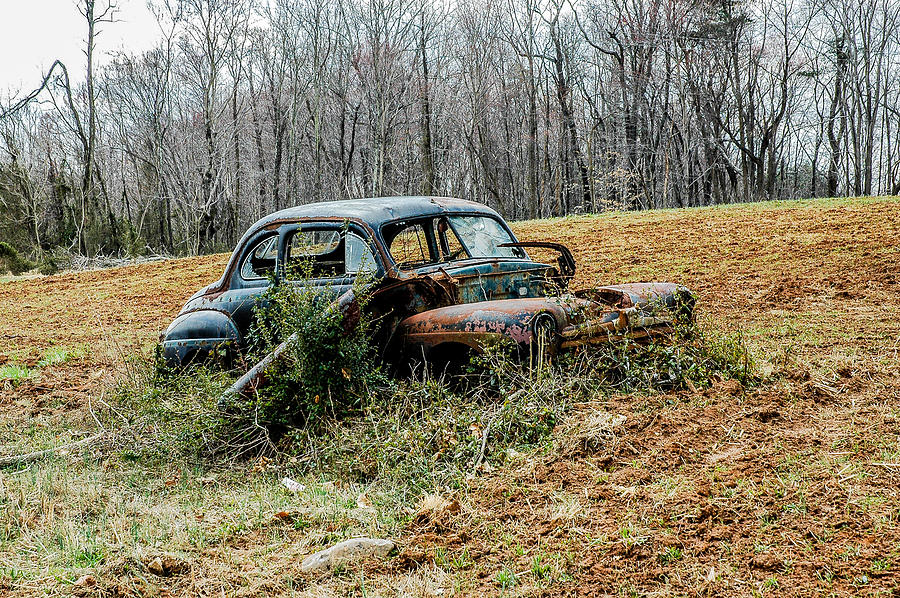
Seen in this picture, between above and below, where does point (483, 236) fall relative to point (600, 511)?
above

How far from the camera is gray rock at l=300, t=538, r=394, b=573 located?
3.21 meters

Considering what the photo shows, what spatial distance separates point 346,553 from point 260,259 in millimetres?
4014

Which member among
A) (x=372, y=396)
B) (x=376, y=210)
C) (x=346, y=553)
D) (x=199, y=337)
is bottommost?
(x=346, y=553)

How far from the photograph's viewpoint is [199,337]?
6121mm

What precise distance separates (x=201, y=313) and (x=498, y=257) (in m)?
2.78

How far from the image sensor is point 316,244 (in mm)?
6480

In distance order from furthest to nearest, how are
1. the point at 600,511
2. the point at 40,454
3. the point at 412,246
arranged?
the point at 412,246, the point at 40,454, the point at 600,511

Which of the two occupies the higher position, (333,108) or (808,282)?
(333,108)

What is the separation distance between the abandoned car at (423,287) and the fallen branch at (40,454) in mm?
987

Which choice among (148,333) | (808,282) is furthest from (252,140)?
(808,282)

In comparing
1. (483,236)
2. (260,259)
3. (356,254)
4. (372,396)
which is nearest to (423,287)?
(356,254)

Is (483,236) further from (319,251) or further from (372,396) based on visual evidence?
(372,396)

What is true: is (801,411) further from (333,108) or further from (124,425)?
(333,108)

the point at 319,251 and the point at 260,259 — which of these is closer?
the point at 319,251
